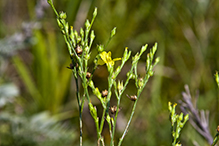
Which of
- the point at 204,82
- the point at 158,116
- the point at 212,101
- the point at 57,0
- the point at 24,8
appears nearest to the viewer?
the point at 158,116

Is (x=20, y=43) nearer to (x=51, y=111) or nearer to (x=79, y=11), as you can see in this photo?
(x=51, y=111)

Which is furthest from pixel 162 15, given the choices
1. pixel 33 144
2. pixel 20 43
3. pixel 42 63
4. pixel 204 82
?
pixel 33 144

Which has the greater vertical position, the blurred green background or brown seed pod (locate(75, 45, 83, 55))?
the blurred green background

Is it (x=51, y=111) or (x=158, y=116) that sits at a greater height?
(x=51, y=111)

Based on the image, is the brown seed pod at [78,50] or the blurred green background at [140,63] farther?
the blurred green background at [140,63]

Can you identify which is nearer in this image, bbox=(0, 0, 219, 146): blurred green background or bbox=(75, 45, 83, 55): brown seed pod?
bbox=(75, 45, 83, 55): brown seed pod

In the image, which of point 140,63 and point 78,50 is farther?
point 140,63

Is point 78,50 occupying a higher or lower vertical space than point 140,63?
lower

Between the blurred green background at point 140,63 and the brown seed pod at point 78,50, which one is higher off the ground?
the blurred green background at point 140,63
